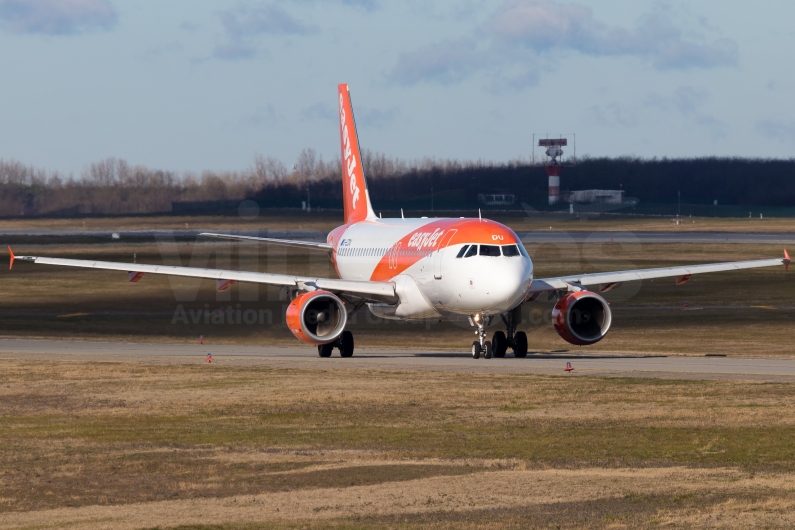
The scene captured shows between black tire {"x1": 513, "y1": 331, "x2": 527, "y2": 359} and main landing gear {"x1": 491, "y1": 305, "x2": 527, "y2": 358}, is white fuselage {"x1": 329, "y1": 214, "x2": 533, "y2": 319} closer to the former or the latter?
main landing gear {"x1": 491, "y1": 305, "x2": 527, "y2": 358}

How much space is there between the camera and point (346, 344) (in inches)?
1415

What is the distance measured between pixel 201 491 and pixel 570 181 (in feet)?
570

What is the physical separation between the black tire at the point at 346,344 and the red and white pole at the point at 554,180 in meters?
138

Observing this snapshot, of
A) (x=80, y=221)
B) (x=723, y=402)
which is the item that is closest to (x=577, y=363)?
(x=723, y=402)

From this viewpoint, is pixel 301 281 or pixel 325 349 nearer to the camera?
pixel 301 281

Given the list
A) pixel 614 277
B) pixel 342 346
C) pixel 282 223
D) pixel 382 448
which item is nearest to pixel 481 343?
pixel 342 346

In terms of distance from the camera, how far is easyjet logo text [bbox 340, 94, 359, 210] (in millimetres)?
46125

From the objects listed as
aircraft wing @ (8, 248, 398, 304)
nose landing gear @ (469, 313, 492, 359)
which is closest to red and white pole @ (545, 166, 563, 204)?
aircraft wing @ (8, 248, 398, 304)

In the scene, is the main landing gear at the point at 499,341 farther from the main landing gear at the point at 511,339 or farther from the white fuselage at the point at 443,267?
the white fuselage at the point at 443,267

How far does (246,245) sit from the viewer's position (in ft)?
308

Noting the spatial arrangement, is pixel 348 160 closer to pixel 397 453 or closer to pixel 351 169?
pixel 351 169

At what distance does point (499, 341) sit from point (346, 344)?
4.59m

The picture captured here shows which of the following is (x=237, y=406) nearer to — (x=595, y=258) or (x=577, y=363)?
(x=577, y=363)

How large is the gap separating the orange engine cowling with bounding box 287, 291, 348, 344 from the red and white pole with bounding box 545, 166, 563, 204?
139 meters
